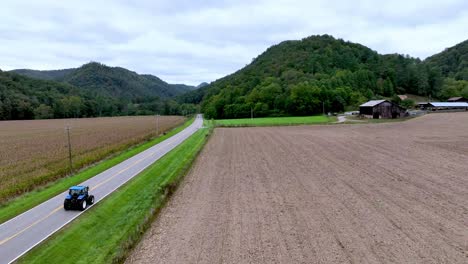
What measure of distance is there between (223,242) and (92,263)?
4.14 m

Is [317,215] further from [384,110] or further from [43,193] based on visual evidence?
[384,110]

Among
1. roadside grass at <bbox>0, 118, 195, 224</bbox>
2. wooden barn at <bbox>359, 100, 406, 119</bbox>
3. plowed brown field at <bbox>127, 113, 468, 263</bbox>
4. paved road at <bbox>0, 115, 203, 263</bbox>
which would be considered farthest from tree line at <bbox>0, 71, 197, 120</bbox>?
plowed brown field at <bbox>127, 113, 468, 263</bbox>

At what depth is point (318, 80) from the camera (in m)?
117

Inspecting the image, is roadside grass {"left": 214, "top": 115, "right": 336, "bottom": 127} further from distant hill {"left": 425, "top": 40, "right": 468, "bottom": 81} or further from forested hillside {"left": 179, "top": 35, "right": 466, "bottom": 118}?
distant hill {"left": 425, "top": 40, "right": 468, "bottom": 81}

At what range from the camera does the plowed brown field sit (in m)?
8.64

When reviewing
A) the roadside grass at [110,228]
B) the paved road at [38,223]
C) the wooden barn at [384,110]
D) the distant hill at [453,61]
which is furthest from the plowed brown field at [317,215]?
the distant hill at [453,61]

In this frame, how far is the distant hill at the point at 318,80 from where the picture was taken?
101 m

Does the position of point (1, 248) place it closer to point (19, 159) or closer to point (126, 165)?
point (126, 165)

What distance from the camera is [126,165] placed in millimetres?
24609

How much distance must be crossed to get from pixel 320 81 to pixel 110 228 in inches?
4290

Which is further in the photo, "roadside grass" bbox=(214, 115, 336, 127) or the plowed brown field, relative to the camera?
"roadside grass" bbox=(214, 115, 336, 127)

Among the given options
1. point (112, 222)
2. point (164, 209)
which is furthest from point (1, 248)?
point (164, 209)

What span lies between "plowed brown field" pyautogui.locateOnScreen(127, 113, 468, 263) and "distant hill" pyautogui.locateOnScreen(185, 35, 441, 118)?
80913 millimetres

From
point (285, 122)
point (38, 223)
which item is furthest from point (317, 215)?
point (285, 122)
